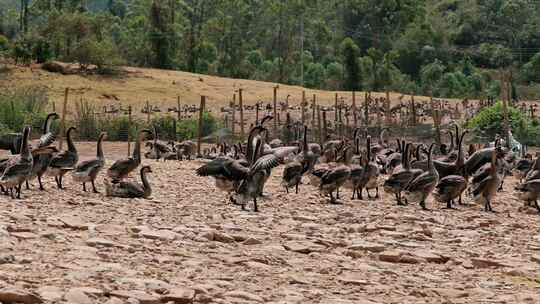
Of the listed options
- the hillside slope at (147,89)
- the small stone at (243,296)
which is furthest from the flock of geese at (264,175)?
the hillside slope at (147,89)

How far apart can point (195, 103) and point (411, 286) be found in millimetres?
44139

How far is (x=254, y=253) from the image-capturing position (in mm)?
10445

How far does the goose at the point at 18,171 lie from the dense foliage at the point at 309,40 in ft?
150

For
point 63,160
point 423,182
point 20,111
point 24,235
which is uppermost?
point 20,111

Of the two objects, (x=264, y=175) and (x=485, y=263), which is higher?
(x=264, y=175)

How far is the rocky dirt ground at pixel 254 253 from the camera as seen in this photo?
813 cm

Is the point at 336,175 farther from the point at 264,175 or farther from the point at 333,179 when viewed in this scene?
the point at 264,175

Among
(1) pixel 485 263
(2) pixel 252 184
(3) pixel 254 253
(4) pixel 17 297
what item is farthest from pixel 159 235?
(2) pixel 252 184

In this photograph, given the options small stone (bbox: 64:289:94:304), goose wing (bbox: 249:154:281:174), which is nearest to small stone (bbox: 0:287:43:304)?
small stone (bbox: 64:289:94:304)

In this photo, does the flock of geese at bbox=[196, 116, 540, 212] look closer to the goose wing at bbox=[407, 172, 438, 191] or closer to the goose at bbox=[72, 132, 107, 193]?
the goose wing at bbox=[407, 172, 438, 191]

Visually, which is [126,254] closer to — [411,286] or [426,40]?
[411,286]

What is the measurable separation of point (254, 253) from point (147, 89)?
4607 cm

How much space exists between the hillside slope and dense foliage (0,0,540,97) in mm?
2987

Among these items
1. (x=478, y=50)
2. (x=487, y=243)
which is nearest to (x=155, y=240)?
(x=487, y=243)
